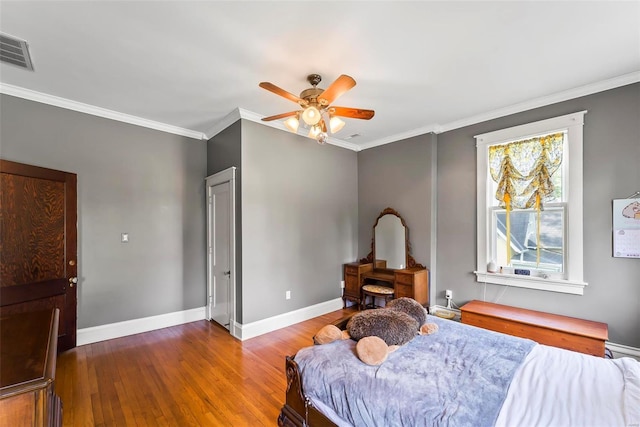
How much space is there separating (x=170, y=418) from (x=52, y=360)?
1230 millimetres

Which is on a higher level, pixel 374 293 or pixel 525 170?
pixel 525 170

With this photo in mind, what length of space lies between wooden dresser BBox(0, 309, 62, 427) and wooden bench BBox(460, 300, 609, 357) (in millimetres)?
3482

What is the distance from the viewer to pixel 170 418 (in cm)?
203

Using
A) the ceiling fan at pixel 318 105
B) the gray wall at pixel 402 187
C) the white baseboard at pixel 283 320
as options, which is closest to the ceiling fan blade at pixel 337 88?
the ceiling fan at pixel 318 105

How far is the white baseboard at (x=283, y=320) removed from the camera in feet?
11.1

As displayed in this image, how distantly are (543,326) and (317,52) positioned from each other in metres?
3.30

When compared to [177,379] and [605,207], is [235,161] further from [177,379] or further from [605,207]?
[605,207]

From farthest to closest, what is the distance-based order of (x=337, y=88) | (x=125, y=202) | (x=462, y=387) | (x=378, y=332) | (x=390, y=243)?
(x=390, y=243) < (x=125, y=202) < (x=337, y=88) < (x=378, y=332) < (x=462, y=387)

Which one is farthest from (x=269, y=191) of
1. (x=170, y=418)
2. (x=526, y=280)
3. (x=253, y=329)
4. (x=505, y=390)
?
(x=526, y=280)

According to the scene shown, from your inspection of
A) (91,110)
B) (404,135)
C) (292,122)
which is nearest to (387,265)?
(404,135)

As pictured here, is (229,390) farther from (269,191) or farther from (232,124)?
(232,124)

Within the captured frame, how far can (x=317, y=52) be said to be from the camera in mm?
2229

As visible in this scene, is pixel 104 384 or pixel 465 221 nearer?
pixel 104 384

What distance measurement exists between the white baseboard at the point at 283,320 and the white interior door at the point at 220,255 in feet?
1.11
